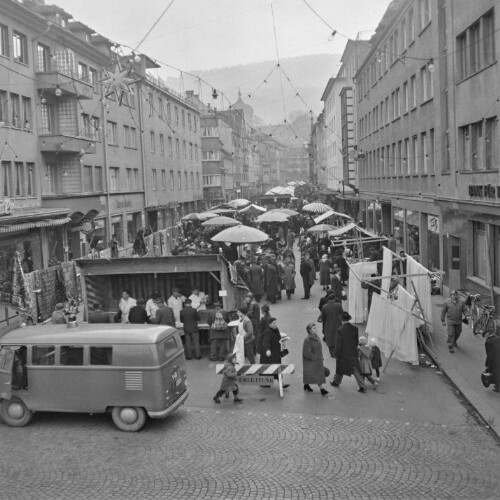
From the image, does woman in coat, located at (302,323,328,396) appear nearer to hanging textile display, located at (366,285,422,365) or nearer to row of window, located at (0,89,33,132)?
hanging textile display, located at (366,285,422,365)

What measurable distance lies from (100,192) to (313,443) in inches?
1217

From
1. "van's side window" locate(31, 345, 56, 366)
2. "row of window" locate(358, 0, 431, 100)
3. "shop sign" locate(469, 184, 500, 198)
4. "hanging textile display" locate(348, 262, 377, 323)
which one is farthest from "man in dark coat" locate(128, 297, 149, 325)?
"row of window" locate(358, 0, 431, 100)

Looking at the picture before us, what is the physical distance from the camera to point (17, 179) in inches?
1155

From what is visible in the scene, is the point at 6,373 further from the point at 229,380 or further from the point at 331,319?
the point at 331,319

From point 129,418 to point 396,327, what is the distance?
6.74 m

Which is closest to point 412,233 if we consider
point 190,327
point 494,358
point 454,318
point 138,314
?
point 454,318

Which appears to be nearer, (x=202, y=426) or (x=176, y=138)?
(x=202, y=426)

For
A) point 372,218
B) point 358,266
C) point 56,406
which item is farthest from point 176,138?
point 56,406

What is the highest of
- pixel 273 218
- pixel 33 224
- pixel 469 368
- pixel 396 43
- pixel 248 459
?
pixel 396 43

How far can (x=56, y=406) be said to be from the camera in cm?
1080

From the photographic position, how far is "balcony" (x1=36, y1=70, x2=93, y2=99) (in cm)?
3067

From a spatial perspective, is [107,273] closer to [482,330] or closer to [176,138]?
[482,330]

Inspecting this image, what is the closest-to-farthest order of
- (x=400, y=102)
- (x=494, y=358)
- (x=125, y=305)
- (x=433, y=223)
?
(x=494, y=358) < (x=125, y=305) < (x=433, y=223) < (x=400, y=102)

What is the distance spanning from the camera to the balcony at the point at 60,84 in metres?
30.7
